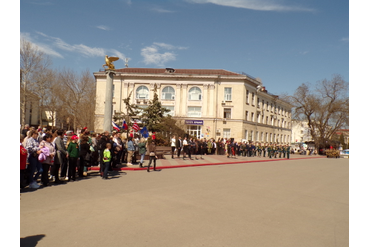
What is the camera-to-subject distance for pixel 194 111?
52469 mm

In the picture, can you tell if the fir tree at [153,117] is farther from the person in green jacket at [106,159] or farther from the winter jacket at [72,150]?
the winter jacket at [72,150]

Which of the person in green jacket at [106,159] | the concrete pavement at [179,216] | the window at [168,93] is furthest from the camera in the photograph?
the window at [168,93]

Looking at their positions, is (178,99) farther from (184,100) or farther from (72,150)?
(72,150)

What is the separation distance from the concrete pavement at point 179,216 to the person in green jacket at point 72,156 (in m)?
1.04

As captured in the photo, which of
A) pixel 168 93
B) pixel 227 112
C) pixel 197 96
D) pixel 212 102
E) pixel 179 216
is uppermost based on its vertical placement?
pixel 168 93

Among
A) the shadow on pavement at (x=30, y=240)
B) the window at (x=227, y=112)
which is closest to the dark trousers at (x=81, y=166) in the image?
the shadow on pavement at (x=30, y=240)

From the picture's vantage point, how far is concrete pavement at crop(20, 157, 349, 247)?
15.3 feet

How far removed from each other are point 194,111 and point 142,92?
34.6 ft

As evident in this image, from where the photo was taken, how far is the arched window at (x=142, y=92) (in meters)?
53.2

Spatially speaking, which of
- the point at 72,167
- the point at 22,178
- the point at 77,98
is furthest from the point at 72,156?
the point at 77,98

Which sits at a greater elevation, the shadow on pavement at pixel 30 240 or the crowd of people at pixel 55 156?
the crowd of people at pixel 55 156
